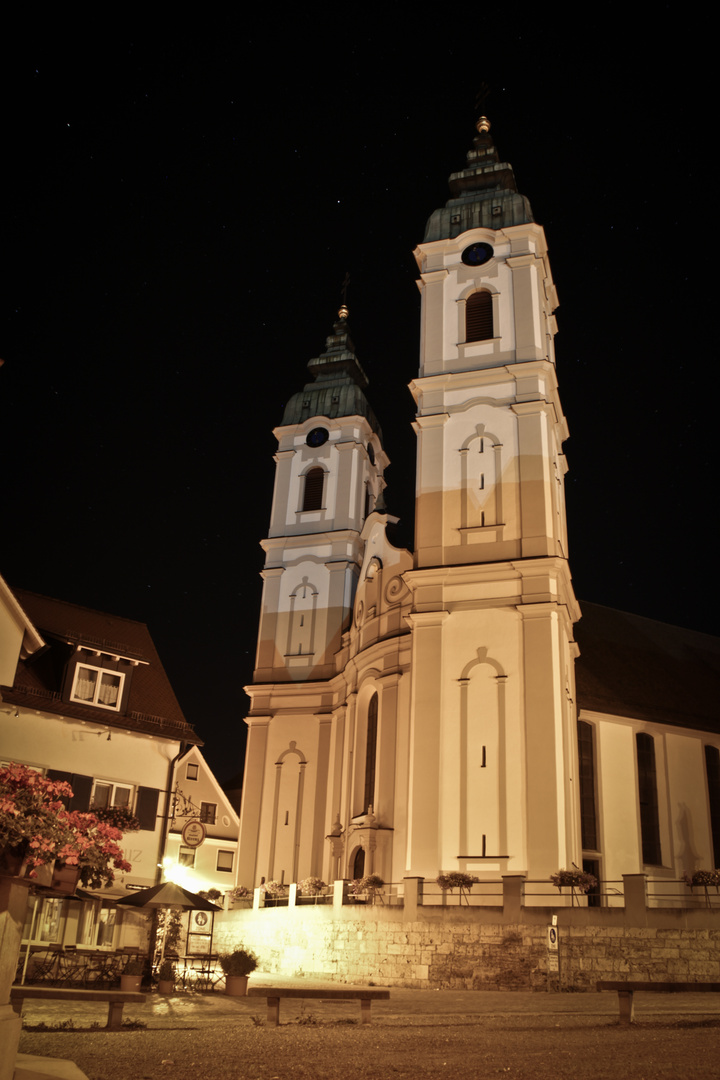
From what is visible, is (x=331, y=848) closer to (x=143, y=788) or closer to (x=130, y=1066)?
(x=143, y=788)

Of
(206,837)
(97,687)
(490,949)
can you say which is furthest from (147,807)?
(206,837)

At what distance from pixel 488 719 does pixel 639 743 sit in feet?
31.2

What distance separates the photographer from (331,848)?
3256cm

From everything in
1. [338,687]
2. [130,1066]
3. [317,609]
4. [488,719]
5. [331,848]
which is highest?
[317,609]

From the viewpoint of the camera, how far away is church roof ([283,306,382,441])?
42.4m

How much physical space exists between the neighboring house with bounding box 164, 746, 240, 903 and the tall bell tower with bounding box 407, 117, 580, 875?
14.7 metres

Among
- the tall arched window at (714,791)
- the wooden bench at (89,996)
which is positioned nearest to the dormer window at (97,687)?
the wooden bench at (89,996)

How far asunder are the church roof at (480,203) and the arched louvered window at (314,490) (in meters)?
11.4

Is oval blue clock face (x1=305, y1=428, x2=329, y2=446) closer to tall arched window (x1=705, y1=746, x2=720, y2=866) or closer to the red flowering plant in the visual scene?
tall arched window (x1=705, y1=746, x2=720, y2=866)

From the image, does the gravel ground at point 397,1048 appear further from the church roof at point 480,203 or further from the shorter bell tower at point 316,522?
the church roof at point 480,203

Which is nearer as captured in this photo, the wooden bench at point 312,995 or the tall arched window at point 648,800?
the wooden bench at point 312,995

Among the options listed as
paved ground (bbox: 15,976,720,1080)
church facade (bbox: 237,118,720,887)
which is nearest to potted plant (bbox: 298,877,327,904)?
church facade (bbox: 237,118,720,887)

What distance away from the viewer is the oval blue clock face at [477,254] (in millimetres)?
33469

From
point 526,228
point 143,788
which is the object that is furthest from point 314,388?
point 143,788
